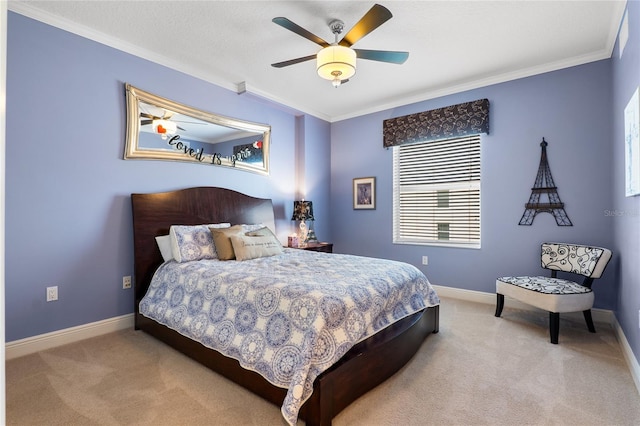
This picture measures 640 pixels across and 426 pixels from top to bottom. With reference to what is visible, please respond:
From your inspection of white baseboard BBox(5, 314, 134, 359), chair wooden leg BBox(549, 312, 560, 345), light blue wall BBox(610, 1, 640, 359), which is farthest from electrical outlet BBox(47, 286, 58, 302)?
light blue wall BBox(610, 1, 640, 359)

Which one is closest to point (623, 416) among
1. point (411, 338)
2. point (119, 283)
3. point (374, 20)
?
point (411, 338)

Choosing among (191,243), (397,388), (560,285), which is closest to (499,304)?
(560,285)

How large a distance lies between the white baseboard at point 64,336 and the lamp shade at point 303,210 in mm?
2308

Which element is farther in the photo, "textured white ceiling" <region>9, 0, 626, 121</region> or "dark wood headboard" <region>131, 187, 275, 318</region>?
"dark wood headboard" <region>131, 187, 275, 318</region>

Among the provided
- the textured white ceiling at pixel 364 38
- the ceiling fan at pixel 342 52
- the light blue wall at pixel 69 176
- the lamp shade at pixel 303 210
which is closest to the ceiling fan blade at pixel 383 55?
the ceiling fan at pixel 342 52

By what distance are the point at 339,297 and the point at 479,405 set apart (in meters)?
1.02

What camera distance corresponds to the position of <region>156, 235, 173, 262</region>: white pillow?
307cm

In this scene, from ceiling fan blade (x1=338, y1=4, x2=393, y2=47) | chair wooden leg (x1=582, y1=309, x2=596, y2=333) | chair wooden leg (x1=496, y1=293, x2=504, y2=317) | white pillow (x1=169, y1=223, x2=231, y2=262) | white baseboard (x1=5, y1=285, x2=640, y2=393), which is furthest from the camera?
chair wooden leg (x1=496, y1=293, x2=504, y2=317)

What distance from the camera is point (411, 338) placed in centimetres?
236

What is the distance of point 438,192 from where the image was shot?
4332 mm

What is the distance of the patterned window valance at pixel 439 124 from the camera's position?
383 cm

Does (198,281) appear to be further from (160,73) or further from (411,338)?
(160,73)

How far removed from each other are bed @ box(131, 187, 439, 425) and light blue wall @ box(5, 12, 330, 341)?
0.17m

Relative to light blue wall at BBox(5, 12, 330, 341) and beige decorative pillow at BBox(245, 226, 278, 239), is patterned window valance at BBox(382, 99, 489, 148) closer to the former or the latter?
beige decorative pillow at BBox(245, 226, 278, 239)
